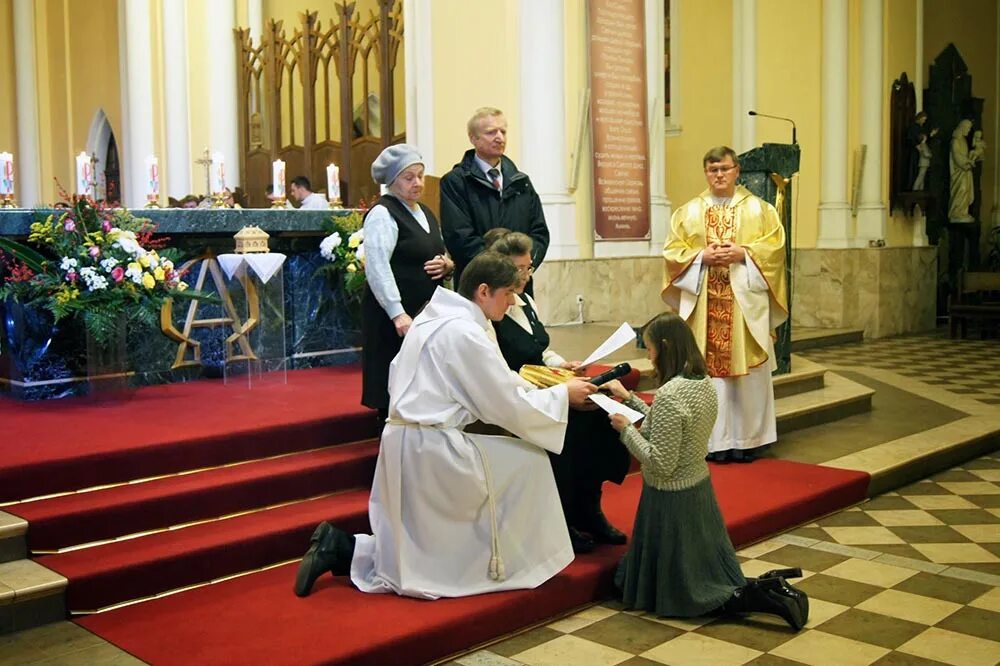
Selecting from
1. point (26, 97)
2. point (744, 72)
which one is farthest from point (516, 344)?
point (26, 97)

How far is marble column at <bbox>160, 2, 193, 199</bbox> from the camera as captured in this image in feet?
43.1

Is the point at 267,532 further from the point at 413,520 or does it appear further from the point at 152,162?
the point at 152,162

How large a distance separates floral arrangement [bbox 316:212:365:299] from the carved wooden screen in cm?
394

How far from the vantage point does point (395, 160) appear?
4723mm

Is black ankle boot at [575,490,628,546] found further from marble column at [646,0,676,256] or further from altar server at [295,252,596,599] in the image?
marble column at [646,0,676,256]

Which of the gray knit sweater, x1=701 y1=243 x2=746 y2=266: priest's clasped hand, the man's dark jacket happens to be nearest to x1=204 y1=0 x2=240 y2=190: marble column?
x1=701 y1=243 x2=746 y2=266: priest's clasped hand

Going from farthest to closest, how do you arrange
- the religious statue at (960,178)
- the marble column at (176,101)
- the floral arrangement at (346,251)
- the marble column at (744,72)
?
the religious statue at (960,178)
the marble column at (744,72)
the marble column at (176,101)
the floral arrangement at (346,251)

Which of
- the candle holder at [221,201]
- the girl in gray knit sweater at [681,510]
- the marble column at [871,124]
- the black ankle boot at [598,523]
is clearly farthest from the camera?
the marble column at [871,124]

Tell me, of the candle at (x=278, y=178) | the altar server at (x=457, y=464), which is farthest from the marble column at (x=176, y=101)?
the altar server at (x=457, y=464)

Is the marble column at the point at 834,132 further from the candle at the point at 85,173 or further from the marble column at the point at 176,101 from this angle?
the candle at the point at 85,173

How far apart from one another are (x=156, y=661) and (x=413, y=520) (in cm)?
100

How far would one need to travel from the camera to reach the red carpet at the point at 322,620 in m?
3.48

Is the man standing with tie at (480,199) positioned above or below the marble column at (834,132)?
below

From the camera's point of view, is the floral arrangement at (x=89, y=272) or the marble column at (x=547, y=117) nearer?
the floral arrangement at (x=89, y=272)
